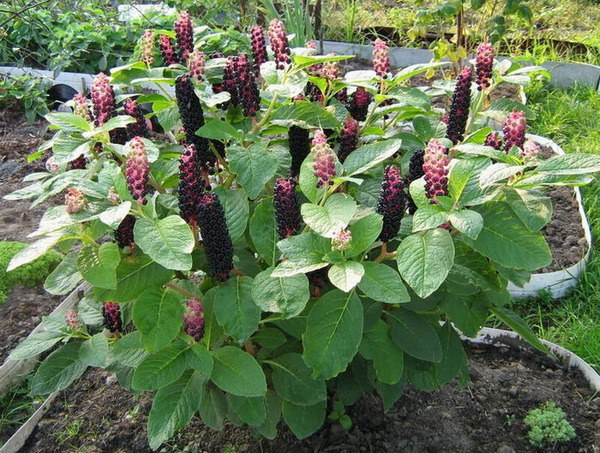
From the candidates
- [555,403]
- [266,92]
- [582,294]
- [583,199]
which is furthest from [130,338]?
[583,199]

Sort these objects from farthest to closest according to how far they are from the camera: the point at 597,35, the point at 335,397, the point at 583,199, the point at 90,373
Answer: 1. the point at 597,35
2. the point at 583,199
3. the point at 90,373
4. the point at 335,397

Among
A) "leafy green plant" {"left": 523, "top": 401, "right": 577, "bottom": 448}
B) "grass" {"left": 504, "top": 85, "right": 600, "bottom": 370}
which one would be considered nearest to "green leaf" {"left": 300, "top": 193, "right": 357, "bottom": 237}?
"leafy green plant" {"left": 523, "top": 401, "right": 577, "bottom": 448}

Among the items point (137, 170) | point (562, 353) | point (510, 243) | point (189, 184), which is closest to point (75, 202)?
point (137, 170)

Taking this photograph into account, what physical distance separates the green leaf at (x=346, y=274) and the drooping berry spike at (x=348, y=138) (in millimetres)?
532

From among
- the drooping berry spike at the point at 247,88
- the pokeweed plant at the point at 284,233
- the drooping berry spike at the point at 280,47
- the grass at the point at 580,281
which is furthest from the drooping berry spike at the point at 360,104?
the grass at the point at 580,281

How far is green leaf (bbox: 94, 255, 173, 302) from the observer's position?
172 centimetres

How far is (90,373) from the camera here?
2.84 metres

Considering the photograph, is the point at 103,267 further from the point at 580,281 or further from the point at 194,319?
the point at 580,281

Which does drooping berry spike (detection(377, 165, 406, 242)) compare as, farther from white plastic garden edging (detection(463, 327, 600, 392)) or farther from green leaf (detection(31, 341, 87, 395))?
white plastic garden edging (detection(463, 327, 600, 392))

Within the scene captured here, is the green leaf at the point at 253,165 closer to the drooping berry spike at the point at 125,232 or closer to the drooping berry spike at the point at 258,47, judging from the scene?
the drooping berry spike at the point at 125,232

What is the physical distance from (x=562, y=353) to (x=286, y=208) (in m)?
1.66

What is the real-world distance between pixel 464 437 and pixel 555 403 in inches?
15.9

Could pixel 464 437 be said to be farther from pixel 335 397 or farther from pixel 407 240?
pixel 407 240

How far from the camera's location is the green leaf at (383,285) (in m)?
1.53
